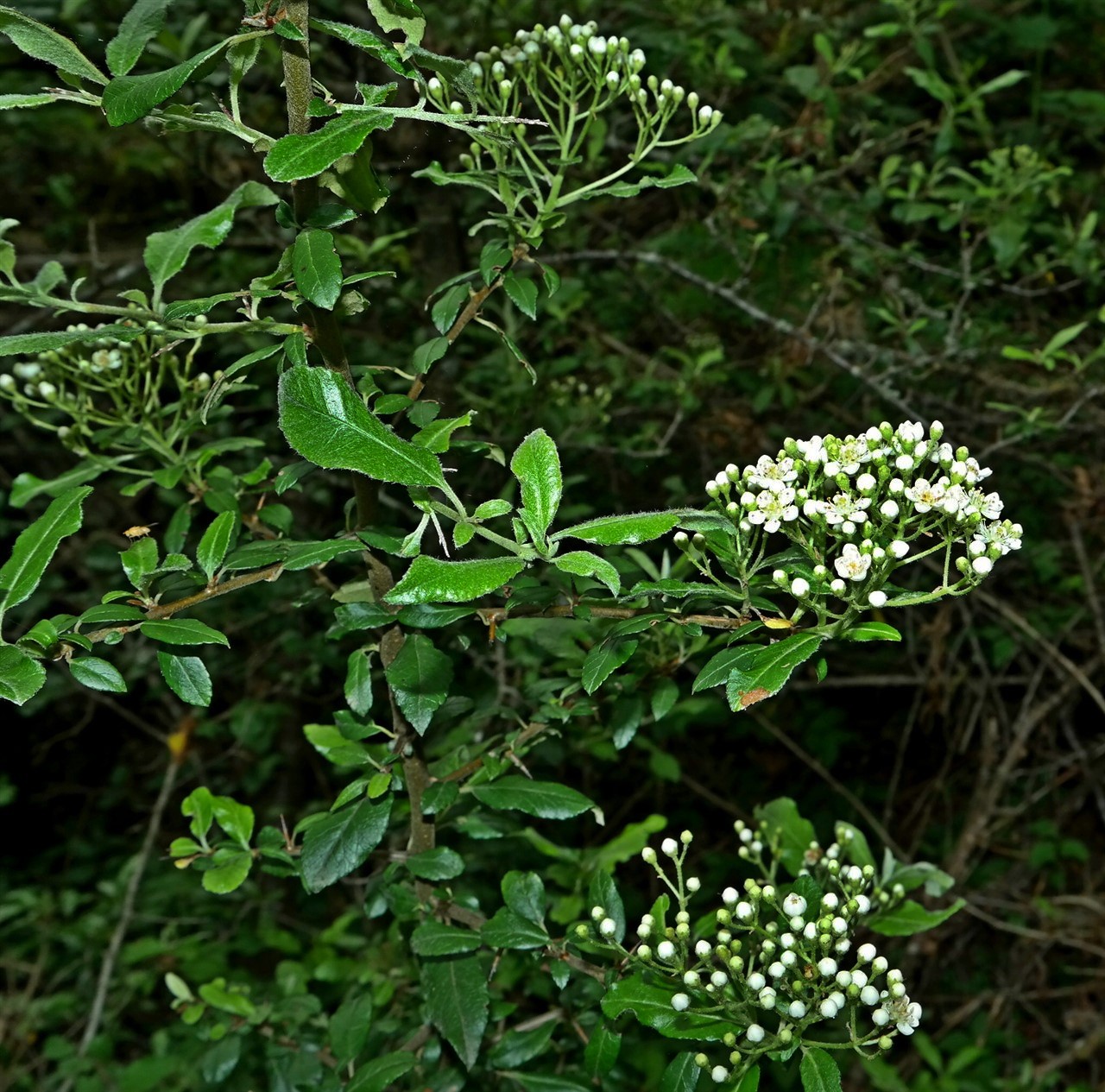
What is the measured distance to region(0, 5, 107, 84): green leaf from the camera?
1.15 m

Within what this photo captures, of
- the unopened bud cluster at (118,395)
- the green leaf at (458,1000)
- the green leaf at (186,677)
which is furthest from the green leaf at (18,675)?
the green leaf at (458,1000)

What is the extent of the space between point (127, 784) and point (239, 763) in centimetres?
85

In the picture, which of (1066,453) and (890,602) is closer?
(890,602)

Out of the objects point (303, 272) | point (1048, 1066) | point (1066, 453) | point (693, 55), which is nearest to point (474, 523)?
point (303, 272)

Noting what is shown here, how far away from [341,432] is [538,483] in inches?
8.0

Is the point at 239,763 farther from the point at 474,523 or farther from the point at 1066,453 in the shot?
the point at 474,523

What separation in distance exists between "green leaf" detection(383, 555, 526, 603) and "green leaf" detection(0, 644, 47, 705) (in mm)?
379

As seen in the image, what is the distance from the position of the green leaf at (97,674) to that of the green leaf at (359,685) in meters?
0.31

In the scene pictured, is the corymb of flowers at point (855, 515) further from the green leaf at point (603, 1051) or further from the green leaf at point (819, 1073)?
the green leaf at point (603, 1051)

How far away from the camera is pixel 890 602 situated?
3.72 ft

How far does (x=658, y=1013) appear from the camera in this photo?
1.34m

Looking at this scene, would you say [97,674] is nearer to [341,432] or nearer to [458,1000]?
[341,432]

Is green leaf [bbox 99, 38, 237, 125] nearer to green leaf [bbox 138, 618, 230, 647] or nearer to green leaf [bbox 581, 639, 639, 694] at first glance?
green leaf [bbox 138, 618, 230, 647]

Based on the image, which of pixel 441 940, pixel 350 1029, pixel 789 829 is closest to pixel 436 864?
pixel 441 940
